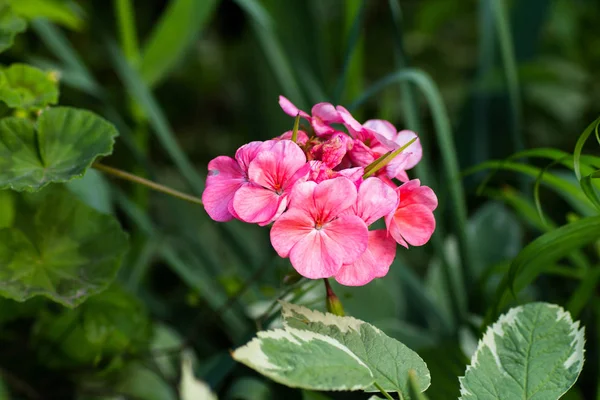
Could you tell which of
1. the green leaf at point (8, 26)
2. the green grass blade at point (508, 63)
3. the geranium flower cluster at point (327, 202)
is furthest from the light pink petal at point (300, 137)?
the green grass blade at point (508, 63)

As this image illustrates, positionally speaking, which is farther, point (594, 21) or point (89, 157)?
point (594, 21)

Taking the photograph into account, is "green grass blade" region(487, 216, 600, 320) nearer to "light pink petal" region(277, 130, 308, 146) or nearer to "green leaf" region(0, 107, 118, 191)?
"light pink petal" region(277, 130, 308, 146)

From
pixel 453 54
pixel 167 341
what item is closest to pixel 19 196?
pixel 167 341

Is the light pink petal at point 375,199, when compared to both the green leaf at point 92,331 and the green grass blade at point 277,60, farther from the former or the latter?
the green grass blade at point 277,60

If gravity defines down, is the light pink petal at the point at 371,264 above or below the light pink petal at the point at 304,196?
below

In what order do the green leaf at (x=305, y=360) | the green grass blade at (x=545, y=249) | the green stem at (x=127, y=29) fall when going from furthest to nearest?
the green stem at (x=127, y=29)
the green grass blade at (x=545, y=249)
the green leaf at (x=305, y=360)

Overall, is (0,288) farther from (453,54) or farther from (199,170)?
(453,54)
